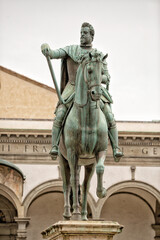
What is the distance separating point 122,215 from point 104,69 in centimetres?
2545

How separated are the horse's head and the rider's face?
639 millimetres

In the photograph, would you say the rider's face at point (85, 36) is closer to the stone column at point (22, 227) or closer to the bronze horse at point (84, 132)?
the bronze horse at point (84, 132)

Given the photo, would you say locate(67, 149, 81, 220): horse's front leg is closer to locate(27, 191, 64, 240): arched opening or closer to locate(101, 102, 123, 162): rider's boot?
locate(101, 102, 123, 162): rider's boot

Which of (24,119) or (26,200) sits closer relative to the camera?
(26,200)

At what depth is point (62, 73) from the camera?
11180 millimetres

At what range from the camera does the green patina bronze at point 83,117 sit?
10.3 meters

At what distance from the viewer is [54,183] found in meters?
33.3

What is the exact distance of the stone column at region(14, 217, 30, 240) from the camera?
3240 centimetres

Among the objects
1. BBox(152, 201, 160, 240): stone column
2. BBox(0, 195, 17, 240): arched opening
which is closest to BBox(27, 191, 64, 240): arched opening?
BBox(0, 195, 17, 240): arched opening

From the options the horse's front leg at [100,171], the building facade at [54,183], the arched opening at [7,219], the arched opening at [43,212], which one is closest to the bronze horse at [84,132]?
the horse's front leg at [100,171]

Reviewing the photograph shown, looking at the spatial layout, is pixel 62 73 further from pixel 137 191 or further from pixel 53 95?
pixel 53 95

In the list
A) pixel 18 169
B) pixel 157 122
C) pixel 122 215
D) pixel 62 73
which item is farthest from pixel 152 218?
pixel 62 73

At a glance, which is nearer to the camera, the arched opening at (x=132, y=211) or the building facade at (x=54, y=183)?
the building facade at (x=54, y=183)

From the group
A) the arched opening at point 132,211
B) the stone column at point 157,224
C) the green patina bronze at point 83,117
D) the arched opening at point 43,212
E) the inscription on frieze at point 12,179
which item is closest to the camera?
the green patina bronze at point 83,117
